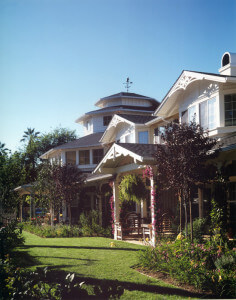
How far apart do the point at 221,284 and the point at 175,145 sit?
178 inches

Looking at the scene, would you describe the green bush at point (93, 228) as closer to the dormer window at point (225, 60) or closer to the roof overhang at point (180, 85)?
the roof overhang at point (180, 85)

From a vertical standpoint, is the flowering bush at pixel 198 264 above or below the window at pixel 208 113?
below

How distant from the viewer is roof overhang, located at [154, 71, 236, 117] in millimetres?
13452

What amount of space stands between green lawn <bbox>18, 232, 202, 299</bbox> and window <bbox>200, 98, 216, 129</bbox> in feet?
18.4

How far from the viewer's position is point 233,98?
1365 centimetres

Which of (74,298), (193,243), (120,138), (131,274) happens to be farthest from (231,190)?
(120,138)

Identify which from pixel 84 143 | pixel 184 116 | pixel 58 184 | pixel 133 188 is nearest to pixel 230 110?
pixel 184 116

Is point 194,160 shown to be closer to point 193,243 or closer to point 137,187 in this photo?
point 193,243

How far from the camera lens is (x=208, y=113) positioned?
47.3 feet

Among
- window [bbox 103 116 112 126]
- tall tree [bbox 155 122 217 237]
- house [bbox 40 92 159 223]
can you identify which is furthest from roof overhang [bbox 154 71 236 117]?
window [bbox 103 116 112 126]

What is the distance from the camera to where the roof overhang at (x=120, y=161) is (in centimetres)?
1262

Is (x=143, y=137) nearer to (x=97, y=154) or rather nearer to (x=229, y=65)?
(x=229, y=65)

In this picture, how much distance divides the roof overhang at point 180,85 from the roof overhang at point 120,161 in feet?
11.7

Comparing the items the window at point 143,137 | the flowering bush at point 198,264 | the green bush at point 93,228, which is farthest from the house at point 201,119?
the flowering bush at point 198,264
